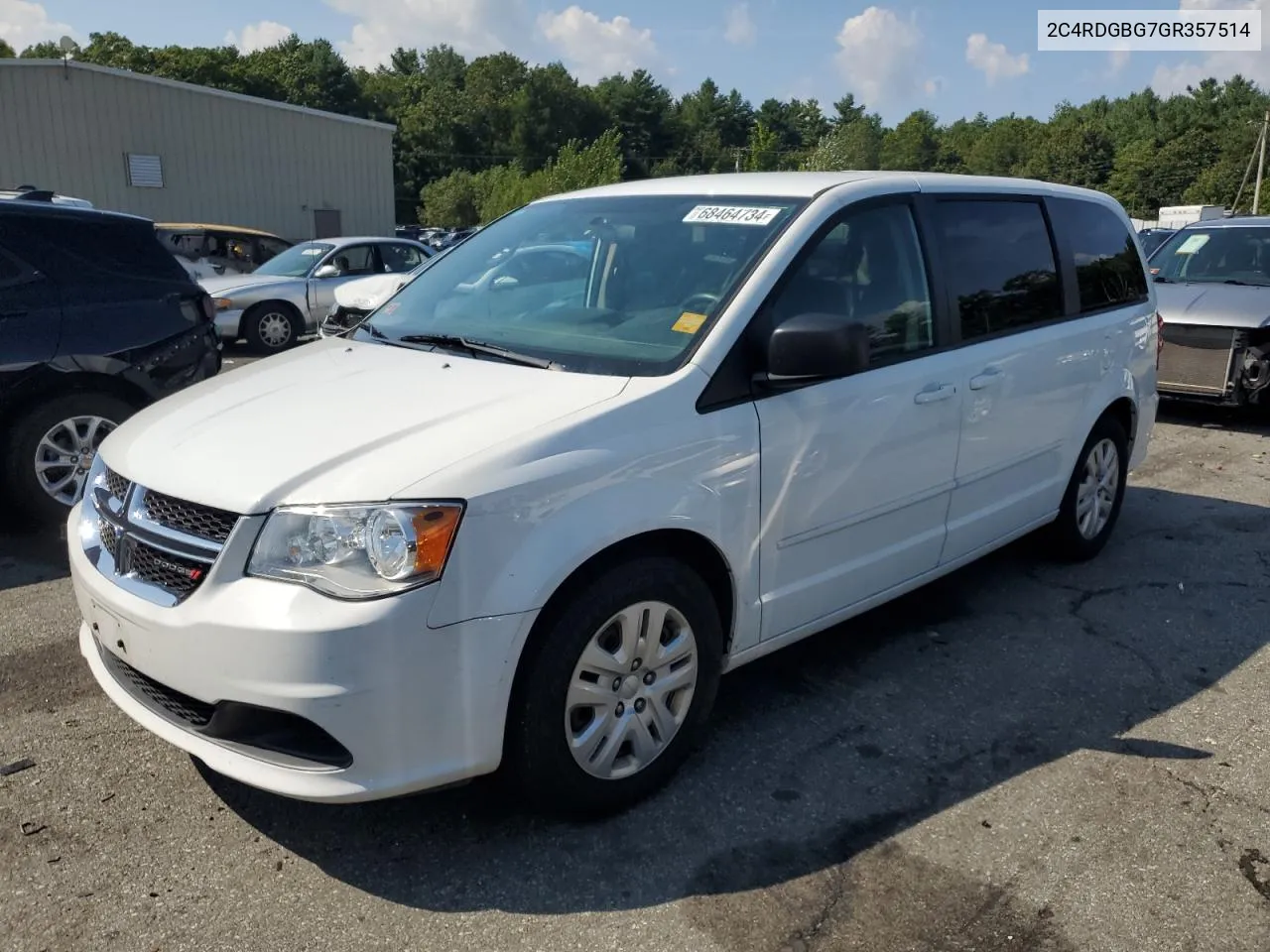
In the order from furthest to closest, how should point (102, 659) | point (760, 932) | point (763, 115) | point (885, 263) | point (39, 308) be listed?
1. point (763, 115)
2. point (39, 308)
3. point (885, 263)
4. point (102, 659)
5. point (760, 932)

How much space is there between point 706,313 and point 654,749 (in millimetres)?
1315

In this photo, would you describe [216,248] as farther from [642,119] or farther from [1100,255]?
[642,119]

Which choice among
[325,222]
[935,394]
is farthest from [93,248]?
[325,222]

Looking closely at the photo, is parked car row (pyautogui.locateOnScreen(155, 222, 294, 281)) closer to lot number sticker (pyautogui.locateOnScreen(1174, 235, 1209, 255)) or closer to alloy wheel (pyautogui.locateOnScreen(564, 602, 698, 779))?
lot number sticker (pyautogui.locateOnScreen(1174, 235, 1209, 255))

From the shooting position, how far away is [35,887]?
9.00ft

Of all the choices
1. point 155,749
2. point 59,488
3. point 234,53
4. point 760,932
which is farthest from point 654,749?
point 234,53

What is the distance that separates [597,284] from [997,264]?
1.79m

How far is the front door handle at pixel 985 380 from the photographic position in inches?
162

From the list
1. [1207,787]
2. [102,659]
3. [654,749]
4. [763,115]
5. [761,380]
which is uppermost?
[763,115]

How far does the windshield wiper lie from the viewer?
10.8 ft

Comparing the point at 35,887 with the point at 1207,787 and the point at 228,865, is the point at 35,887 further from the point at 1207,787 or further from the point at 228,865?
the point at 1207,787

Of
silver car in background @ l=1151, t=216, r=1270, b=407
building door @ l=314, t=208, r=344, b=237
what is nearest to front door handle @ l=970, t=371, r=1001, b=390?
silver car in background @ l=1151, t=216, r=1270, b=407

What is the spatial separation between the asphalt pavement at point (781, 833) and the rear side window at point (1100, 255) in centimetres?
174

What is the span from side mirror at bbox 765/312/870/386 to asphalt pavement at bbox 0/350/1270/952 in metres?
1.26
